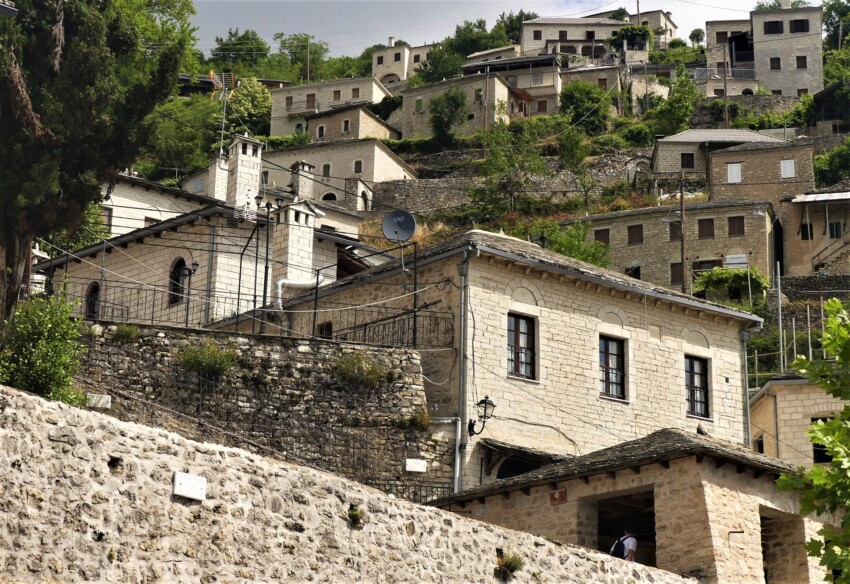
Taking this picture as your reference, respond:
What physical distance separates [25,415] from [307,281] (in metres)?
23.0

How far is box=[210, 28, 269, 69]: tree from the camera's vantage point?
4978 inches

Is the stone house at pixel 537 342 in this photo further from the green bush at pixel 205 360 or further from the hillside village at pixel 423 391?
the green bush at pixel 205 360

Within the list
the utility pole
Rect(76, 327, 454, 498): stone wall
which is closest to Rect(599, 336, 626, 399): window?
Rect(76, 327, 454, 498): stone wall

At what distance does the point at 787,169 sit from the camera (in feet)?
240

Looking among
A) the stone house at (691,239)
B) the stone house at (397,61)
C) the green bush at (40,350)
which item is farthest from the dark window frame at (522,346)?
the stone house at (397,61)

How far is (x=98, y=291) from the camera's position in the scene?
1531 inches

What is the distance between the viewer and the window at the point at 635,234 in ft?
222

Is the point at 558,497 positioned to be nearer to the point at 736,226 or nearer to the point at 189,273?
the point at 189,273

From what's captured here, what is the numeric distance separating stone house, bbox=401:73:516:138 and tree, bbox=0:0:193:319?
5990 centimetres

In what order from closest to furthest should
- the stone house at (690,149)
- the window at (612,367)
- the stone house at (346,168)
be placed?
the window at (612,367) → the stone house at (690,149) → the stone house at (346,168)

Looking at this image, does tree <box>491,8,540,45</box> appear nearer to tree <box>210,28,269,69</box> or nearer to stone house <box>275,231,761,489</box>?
tree <box>210,28,269,69</box>

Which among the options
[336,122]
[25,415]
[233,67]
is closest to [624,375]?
[25,415]

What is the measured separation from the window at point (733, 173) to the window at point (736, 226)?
7715mm

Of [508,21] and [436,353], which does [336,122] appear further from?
[436,353]
